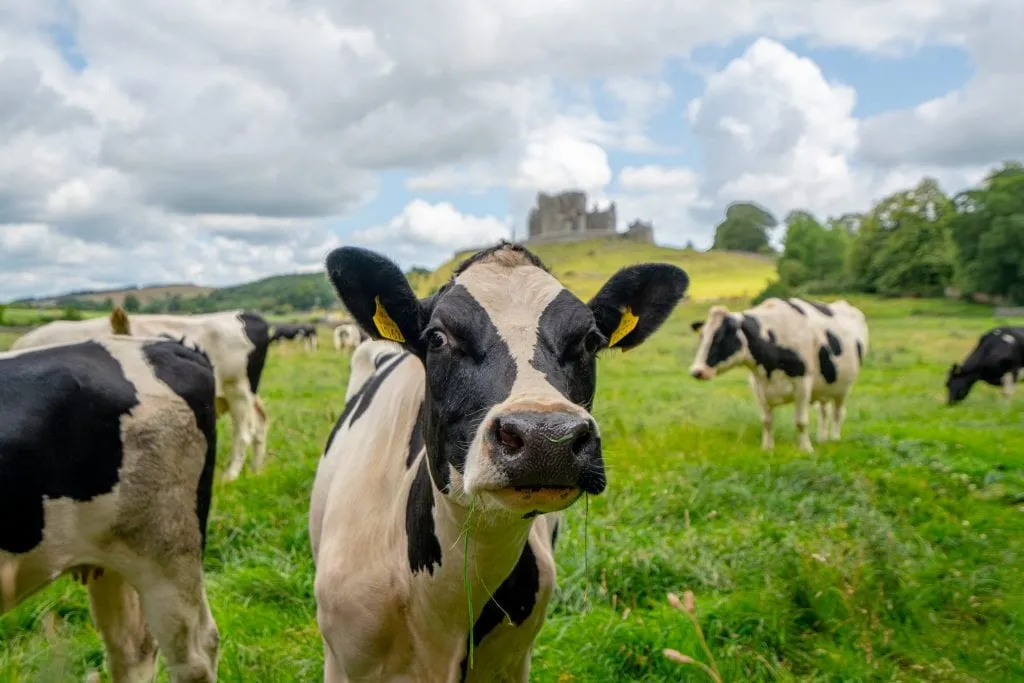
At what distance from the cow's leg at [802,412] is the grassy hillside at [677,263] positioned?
40336 mm

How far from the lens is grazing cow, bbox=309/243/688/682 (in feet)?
6.40

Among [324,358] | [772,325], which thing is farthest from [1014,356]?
[324,358]

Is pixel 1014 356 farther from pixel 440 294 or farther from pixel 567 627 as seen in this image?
pixel 440 294

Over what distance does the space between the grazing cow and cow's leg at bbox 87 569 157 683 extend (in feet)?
4.75

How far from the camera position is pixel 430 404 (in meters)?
2.43

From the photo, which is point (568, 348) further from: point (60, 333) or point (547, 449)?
point (60, 333)

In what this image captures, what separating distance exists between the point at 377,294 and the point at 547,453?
1.11 m

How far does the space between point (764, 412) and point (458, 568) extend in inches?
359

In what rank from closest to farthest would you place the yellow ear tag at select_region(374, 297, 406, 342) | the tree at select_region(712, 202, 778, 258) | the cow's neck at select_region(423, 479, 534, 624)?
the cow's neck at select_region(423, 479, 534, 624)
the yellow ear tag at select_region(374, 297, 406, 342)
the tree at select_region(712, 202, 778, 258)

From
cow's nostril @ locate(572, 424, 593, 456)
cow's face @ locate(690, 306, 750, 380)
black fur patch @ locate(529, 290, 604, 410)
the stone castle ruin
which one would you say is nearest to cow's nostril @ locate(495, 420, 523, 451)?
cow's nostril @ locate(572, 424, 593, 456)

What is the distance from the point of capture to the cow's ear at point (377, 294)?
262cm

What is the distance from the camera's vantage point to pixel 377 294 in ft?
8.79

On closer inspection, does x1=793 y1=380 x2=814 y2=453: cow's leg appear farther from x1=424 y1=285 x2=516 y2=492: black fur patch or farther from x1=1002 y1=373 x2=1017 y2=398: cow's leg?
x1=424 y1=285 x2=516 y2=492: black fur patch

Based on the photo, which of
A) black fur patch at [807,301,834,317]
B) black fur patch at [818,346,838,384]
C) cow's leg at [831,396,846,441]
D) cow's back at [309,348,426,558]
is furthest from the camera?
black fur patch at [807,301,834,317]
